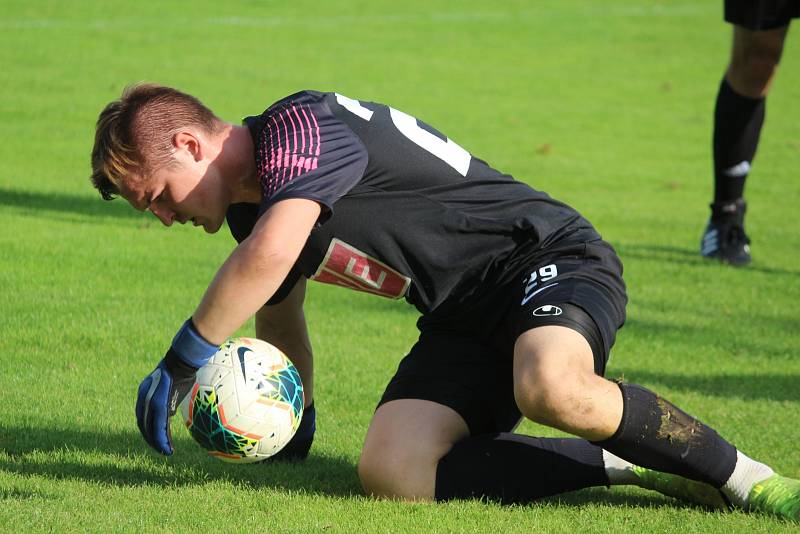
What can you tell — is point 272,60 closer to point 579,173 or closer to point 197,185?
point 579,173

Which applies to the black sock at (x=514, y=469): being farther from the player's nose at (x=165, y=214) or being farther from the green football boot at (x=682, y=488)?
the player's nose at (x=165, y=214)

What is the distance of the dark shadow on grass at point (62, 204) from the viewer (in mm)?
8812

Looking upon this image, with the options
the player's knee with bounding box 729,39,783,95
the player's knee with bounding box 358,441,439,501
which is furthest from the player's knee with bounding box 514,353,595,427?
the player's knee with bounding box 729,39,783,95

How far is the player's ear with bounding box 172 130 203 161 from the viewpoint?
3861 millimetres

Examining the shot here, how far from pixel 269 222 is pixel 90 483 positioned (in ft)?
3.73

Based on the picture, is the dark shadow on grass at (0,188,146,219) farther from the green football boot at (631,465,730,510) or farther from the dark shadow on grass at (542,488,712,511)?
the green football boot at (631,465,730,510)

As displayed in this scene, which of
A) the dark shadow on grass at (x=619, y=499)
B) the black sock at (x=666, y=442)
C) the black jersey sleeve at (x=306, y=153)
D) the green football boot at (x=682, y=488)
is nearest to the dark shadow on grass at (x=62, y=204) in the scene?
the black jersey sleeve at (x=306, y=153)

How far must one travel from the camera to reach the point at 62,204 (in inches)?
356

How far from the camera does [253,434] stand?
12.8 ft

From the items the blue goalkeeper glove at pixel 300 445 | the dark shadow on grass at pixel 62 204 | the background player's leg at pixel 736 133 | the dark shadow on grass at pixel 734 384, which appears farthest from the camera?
the dark shadow on grass at pixel 62 204

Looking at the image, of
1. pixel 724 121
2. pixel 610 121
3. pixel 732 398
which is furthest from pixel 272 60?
pixel 732 398

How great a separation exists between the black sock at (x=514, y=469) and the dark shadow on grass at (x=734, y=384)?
5.09 feet

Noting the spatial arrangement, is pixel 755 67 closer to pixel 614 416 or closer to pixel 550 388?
pixel 614 416

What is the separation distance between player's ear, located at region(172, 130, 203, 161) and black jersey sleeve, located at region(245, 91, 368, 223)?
0.19m
